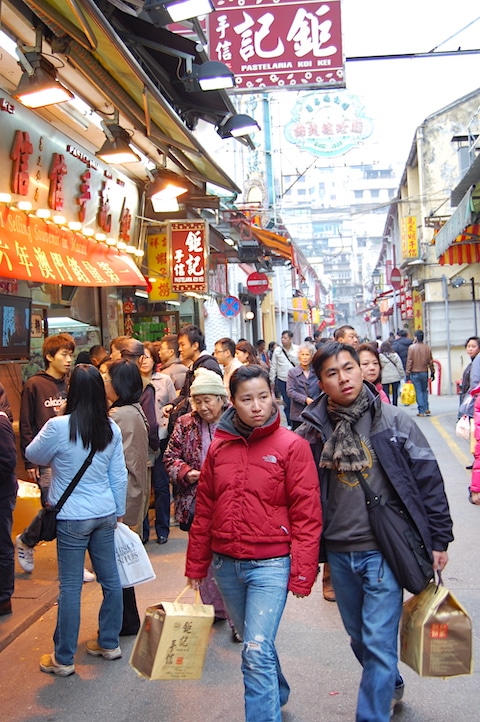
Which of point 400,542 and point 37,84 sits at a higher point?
point 37,84

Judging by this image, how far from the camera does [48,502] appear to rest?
4430mm

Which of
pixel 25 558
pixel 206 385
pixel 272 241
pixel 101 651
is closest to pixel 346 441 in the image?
pixel 206 385

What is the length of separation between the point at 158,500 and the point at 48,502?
301 centimetres

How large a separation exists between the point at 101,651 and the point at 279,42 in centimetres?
793

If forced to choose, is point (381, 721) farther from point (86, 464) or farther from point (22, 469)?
point (22, 469)

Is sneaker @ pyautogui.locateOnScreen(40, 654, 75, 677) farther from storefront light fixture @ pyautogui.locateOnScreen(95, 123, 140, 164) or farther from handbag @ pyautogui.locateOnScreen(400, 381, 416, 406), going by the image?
handbag @ pyautogui.locateOnScreen(400, 381, 416, 406)

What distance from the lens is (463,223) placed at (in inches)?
428

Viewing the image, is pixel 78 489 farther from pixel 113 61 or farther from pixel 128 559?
pixel 113 61

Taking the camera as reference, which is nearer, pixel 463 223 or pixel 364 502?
pixel 364 502

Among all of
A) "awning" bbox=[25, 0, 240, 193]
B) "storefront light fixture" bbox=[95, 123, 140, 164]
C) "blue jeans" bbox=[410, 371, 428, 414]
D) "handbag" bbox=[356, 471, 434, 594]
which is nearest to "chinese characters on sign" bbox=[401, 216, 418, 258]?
"blue jeans" bbox=[410, 371, 428, 414]

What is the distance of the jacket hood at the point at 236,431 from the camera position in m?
3.34

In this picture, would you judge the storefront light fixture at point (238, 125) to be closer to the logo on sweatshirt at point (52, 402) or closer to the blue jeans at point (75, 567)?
the logo on sweatshirt at point (52, 402)

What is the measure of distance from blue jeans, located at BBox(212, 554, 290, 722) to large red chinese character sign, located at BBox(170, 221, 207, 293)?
9.24 m

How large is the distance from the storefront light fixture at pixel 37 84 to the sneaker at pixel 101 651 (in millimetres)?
4098
